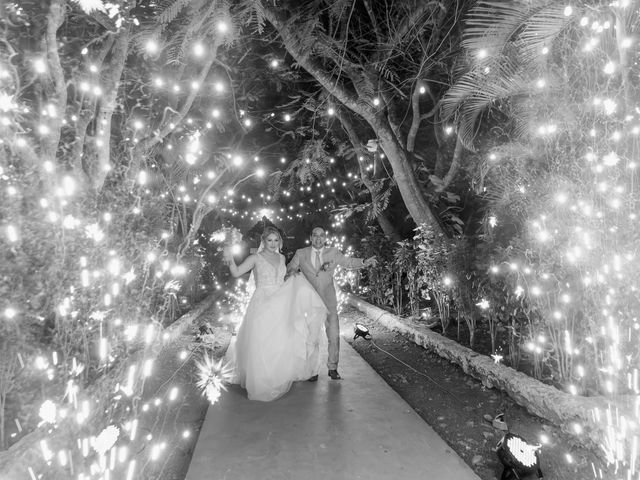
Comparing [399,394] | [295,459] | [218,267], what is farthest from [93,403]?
[218,267]

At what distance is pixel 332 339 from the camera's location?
6.03m

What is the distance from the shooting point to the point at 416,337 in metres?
7.94

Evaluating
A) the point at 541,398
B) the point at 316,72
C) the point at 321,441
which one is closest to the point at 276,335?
the point at 321,441

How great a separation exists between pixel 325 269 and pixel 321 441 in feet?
8.83

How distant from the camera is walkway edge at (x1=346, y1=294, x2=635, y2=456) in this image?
3617 mm

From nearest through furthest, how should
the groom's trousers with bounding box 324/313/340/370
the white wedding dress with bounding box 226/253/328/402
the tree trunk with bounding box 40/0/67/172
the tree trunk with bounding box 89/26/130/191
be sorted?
the tree trunk with bounding box 40/0/67/172 < the tree trunk with bounding box 89/26/130/191 < the white wedding dress with bounding box 226/253/328/402 < the groom's trousers with bounding box 324/313/340/370

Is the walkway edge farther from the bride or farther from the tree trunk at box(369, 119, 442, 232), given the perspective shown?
the tree trunk at box(369, 119, 442, 232)

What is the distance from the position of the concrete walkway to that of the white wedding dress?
0.75ft

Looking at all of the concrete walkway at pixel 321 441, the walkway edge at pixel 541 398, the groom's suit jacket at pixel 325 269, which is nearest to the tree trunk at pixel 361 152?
the walkway edge at pixel 541 398

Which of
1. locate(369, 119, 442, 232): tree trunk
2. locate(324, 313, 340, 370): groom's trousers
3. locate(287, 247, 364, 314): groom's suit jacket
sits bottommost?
locate(324, 313, 340, 370): groom's trousers

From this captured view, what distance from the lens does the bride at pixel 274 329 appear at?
5.11 metres

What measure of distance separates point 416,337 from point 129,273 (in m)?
5.21

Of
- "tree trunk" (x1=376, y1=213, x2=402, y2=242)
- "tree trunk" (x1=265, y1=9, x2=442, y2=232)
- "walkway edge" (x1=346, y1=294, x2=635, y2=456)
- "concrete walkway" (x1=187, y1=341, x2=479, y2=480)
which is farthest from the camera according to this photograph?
"tree trunk" (x1=376, y1=213, x2=402, y2=242)

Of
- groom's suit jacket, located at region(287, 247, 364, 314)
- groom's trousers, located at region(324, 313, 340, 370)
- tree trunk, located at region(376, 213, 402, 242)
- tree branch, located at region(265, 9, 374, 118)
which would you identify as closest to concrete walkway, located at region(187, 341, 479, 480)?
groom's trousers, located at region(324, 313, 340, 370)
